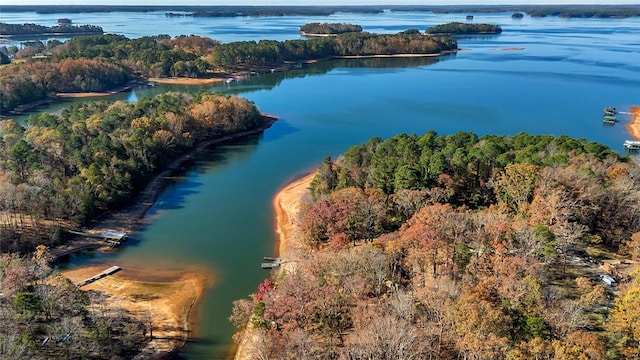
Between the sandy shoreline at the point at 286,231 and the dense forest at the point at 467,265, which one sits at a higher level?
the dense forest at the point at 467,265

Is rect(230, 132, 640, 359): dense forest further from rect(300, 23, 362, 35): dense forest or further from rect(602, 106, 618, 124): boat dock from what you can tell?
rect(300, 23, 362, 35): dense forest

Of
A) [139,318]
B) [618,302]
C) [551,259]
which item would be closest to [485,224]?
[551,259]

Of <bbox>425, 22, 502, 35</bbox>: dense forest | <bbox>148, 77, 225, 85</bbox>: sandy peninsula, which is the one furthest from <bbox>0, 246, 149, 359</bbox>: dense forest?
<bbox>425, 22, 502, 35</bbox>: dense forest

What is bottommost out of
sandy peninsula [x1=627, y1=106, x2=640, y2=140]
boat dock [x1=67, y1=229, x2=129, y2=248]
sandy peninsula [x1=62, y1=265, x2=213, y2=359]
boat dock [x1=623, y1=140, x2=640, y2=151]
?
sandy peninsula [x1=62, y1=265, x2=213, y2=359]

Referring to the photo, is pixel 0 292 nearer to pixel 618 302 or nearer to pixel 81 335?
pixel 81 335

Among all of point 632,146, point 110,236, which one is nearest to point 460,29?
point 632,146

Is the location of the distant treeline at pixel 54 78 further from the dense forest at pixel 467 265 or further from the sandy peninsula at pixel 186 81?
the dense forest at pixel 467 265

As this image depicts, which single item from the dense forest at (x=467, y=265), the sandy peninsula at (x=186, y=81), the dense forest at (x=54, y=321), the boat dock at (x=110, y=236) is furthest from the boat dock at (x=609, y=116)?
the sandy peninsula at (x=186, y=81)
